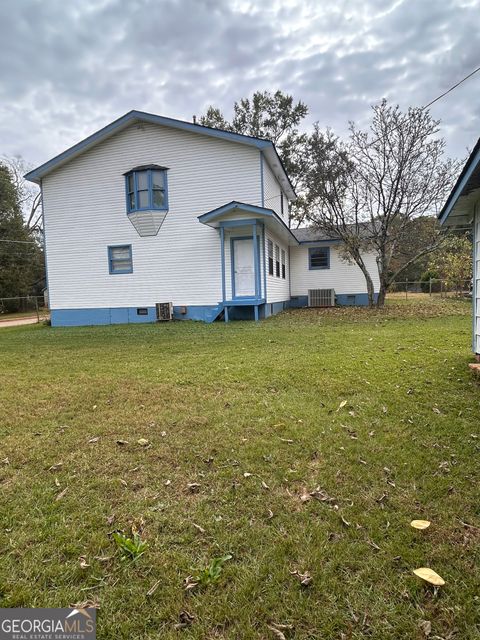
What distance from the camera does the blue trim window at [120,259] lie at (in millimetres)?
14445

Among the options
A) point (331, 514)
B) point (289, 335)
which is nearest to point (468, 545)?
point (331, 514)

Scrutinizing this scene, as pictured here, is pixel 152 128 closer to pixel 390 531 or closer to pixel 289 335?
pixel 289 335

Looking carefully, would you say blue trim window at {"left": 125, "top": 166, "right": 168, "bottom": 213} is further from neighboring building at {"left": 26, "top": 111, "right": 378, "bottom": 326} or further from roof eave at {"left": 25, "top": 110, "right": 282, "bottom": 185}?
roof eave at {"left": 25, "top": 110, "right": 282, "bottom": 185}

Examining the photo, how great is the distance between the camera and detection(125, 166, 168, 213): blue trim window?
44.6ft

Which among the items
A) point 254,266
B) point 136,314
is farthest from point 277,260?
point 136,314

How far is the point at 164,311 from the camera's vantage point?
1377cm

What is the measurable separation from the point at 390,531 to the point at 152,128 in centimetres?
1516

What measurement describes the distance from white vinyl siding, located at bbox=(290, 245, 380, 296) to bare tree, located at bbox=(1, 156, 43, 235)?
85.4ft

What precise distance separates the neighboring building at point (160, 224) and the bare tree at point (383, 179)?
2.21 m

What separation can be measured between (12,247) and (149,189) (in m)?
23.6

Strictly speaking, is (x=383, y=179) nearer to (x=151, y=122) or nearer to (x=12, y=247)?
(x=151, y=122)

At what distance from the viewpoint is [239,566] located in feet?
6.03

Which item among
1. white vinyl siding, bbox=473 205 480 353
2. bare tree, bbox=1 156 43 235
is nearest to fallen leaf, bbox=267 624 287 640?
white vinyl siding, bbox=473 205 480 353

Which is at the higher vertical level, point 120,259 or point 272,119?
point 272,119
